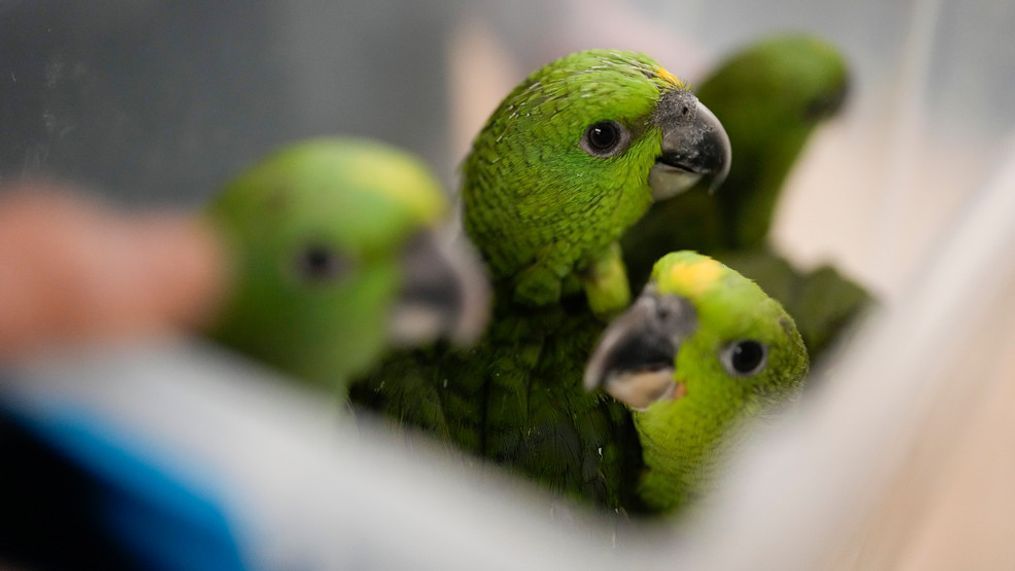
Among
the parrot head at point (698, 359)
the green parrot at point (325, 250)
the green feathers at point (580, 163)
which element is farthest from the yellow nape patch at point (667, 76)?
the green parrot at point (325, 250)

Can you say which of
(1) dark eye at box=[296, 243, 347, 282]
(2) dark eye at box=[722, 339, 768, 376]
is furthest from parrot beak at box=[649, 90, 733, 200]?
(1) dark eye at box=[296, 243, 347, 282]

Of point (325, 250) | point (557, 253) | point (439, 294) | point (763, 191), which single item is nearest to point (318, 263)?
point (325, 250)

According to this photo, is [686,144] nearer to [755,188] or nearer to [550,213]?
[550,213]

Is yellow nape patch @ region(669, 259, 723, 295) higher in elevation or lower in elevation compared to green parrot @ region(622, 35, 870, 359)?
lower

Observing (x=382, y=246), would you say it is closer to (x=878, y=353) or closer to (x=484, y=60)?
(x=484, y=60)

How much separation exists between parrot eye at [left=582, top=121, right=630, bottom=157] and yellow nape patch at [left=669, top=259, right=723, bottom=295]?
0.29ft

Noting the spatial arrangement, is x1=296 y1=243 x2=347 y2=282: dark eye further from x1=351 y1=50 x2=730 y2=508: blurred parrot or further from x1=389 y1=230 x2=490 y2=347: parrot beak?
x1=351 y1=50 x2=730 y2=508: blurred parrot

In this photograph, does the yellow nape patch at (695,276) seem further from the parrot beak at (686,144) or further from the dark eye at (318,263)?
the dark eye at (318,263)

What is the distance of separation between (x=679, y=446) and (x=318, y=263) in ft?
1.19

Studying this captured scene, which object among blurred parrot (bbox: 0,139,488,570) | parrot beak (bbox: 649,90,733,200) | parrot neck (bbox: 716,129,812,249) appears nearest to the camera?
blurred parrot (bbox: 0,139,488,570)

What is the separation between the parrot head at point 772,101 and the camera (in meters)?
0.66

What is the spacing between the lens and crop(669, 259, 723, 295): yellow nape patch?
1.35ft

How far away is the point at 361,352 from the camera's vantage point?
628 mm

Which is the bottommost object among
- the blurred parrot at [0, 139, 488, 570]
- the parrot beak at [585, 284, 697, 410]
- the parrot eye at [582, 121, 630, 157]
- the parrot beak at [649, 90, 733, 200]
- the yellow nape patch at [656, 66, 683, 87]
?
the blurred parrot at [0, 139, 488, 570]
